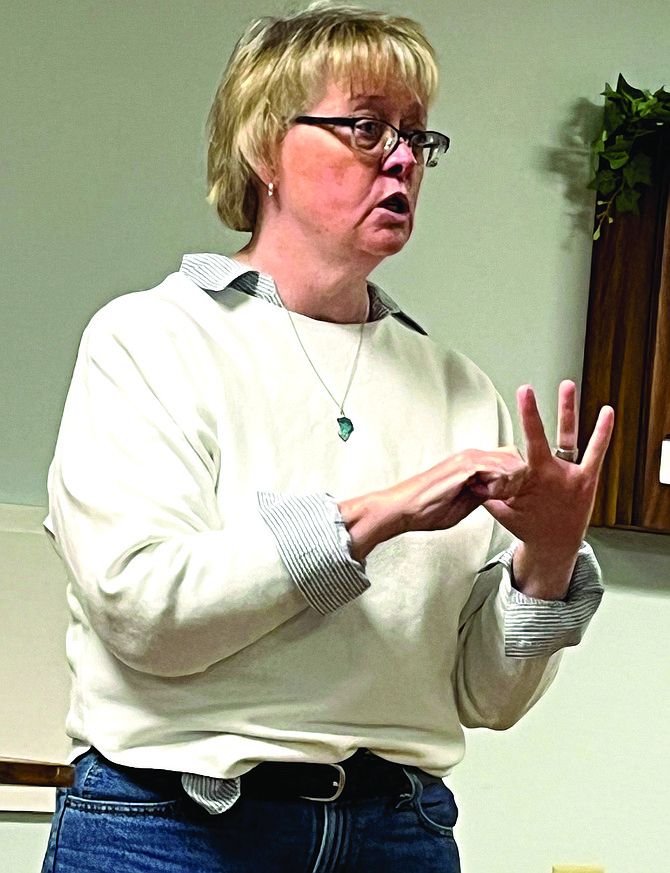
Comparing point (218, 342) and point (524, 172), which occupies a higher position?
point (524, 172)

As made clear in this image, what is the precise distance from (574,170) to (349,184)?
1.38 metres

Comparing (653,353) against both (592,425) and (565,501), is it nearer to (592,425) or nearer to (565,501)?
(592,425)

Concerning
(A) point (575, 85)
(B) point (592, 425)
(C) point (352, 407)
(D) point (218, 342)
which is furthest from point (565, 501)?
(A) point (575, 85)

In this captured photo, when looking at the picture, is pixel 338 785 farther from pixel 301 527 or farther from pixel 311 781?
pixel 301 527

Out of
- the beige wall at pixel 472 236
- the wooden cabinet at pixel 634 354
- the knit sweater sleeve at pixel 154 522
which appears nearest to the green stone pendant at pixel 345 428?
the knit sweater sleeve at pixel 154 522

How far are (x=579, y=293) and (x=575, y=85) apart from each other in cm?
43

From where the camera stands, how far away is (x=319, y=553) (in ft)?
3.53

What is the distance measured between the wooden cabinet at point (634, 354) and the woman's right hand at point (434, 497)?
1400 millimetres

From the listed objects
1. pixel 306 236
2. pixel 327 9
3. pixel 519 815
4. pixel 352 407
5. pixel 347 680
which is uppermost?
pixel 327 9

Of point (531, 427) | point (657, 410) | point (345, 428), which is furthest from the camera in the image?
point (657, 410)

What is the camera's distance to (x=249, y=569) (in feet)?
→ 3.54

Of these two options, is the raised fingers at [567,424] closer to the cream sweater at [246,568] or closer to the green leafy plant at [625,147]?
the cream sweater at [246,568]

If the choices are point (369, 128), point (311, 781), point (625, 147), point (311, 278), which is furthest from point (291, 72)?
point (625, 147)

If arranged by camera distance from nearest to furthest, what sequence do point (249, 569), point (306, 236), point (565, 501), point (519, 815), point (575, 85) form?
point (249, 569) < point (565, 501) < point (306, 236) < point (519, 815) < point (575, 85)
